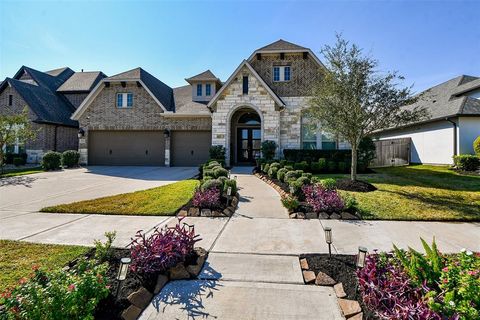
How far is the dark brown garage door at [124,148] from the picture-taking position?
1833 centimetres

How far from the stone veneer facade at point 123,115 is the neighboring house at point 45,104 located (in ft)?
10.3

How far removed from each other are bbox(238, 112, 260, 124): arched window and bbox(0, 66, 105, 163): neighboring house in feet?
44.7

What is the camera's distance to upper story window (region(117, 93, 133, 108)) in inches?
721

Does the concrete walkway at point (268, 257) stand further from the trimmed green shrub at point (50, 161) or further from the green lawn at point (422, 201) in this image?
the trimmed green shrub at point (50, 161)

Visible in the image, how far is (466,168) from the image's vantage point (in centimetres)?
1310

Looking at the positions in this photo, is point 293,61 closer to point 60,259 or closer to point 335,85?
point 335,85

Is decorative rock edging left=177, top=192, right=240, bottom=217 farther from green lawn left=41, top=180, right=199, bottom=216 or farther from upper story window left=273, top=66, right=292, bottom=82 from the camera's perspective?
upper story window left=273, top=66, right=292, bottom=82

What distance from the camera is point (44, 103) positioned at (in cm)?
2062

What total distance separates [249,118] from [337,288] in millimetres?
14787

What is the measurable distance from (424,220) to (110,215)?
738cm

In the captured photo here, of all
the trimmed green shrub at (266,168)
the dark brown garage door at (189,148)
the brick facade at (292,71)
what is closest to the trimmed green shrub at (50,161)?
the dark brown garage door at (189,148)

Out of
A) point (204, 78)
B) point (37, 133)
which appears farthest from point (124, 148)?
point (204, 78)

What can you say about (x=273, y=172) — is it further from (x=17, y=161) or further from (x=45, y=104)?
(x=45, y=104)

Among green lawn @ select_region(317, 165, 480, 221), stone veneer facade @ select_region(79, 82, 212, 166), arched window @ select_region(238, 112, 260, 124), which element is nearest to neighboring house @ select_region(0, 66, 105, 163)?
stone veneer facade @ select_region(79, 82, 212, 166)
